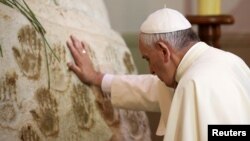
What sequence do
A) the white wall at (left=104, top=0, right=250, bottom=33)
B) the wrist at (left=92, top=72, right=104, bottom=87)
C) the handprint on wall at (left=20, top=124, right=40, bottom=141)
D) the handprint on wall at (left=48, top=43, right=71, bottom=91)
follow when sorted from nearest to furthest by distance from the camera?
the handprint on wall at (left=20, top=124, right=40, bottom=141), the handprint on wall at (left=48, top=43, right=71, bottom=91), the wrist at (left=92, top=72, right=104, bottom=87), the white wall at (left=104, top=0, right=250, bottom=33)

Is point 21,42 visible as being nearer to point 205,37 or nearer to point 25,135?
point 25,135

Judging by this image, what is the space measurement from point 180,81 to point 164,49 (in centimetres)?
14

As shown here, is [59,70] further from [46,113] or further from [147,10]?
[147,10]

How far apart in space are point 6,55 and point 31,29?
0.38ft

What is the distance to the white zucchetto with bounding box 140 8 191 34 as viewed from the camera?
1.48m

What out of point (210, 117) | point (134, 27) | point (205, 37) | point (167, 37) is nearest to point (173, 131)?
point (210, 117)

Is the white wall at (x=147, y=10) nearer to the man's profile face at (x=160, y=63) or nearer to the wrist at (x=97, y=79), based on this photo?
the wrist at (x=97, y=79)

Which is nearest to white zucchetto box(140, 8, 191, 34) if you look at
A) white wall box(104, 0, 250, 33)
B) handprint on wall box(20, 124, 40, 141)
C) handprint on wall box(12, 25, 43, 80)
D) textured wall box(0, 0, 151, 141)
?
textured wall box(0, 0, 151, 141)

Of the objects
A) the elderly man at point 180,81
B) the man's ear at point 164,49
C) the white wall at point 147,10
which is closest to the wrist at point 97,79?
the elderly man at point 180,81

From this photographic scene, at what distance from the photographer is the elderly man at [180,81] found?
1314 mm

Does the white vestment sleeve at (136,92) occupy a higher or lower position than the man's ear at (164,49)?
lower

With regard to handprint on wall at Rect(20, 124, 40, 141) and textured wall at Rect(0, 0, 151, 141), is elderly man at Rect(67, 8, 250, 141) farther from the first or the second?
handprint on wall at Rect(20, 124, 40, 141)

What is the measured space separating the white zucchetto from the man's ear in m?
0.04

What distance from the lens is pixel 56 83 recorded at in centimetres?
143
